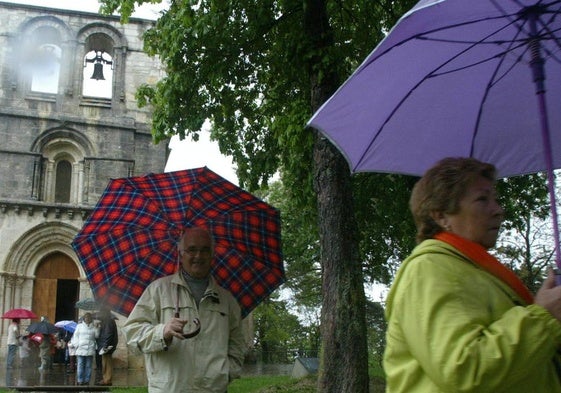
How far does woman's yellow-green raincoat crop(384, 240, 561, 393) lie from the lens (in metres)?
1.91

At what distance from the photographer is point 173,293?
14.5 ft

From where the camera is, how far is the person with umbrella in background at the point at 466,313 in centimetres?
192

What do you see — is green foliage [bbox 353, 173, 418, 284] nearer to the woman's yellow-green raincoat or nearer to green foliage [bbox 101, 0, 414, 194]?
green foliage [bbox 101, 0, 414, 194]

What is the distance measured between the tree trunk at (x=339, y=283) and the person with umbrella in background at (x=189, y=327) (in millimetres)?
2794

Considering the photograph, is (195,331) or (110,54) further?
(110,54)

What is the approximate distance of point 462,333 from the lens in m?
1.94

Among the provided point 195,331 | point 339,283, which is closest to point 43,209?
point 339,283

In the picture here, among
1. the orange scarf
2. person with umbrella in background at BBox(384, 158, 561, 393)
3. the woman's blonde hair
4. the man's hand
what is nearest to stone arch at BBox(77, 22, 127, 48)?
the man's hand

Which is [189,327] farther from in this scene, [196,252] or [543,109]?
[543,109]

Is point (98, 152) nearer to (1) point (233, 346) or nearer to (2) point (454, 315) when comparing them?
(1) point (233, 346)

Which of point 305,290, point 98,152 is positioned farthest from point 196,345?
point 305,290

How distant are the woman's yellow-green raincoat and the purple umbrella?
1418 millimetres

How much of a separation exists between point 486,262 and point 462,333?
1.09 feet

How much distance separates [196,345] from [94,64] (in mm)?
23719
